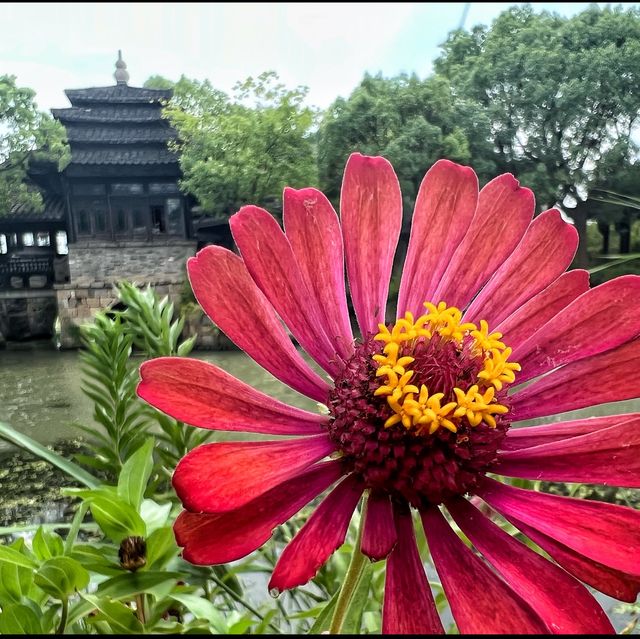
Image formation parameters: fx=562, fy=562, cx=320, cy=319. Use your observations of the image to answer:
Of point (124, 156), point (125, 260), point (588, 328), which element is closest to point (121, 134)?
point (124, 156)

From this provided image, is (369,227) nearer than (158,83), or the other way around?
(369,227)

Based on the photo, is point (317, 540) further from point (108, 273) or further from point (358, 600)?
point (108, 273)

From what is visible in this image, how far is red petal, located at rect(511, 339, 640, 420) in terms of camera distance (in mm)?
255

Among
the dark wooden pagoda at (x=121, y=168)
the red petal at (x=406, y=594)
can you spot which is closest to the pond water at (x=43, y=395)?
the dark wooden pagoda at (x=121, y=168)

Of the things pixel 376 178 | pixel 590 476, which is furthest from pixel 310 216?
pixel 590 476

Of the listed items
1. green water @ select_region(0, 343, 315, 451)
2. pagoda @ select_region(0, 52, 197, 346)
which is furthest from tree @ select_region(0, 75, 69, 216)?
green water @ select_region(0, 343, 315, 451)

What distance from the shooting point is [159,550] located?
11.6 inches

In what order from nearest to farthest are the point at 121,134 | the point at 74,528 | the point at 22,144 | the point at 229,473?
1. the point at 229,473
2. the point at 74,528
3. the point at 22,144
4. the point at 121,134

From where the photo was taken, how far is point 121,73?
18.7 inches

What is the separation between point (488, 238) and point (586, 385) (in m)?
0.09

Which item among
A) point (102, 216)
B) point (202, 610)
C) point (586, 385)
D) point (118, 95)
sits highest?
point (118, 95)

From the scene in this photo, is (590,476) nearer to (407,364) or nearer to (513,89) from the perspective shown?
(407,364)

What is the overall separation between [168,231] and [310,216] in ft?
0.87

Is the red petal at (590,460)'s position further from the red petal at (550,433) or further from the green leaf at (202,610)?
the green leaf at (202,610)
